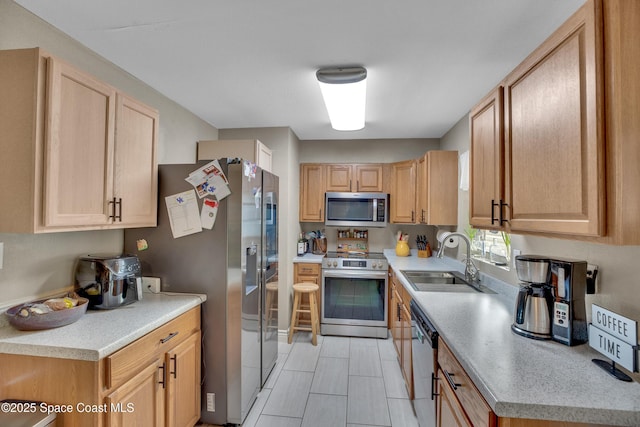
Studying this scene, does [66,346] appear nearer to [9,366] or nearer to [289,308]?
[9,366]

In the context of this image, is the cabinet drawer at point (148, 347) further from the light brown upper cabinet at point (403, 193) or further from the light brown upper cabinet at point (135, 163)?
the light brown upper cabinet at point (403, 193)

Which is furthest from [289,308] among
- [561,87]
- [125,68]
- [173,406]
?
[561,87]

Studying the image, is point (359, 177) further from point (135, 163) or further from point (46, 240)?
point (46, 240)

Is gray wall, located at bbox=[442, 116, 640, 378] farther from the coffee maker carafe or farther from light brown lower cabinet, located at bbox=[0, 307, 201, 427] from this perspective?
light brown lower cabinet, located at bbox=[0, 307, 201, 427]

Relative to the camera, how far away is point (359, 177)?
150 inches

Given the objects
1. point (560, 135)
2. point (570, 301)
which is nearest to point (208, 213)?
point (560, 135)

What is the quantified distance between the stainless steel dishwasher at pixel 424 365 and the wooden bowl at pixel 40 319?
1.79 metres

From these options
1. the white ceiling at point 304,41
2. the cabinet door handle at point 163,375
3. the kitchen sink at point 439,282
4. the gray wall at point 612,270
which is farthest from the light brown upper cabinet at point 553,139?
the cabinet door handle at point 163,375

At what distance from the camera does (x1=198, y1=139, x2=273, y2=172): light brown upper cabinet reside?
9.85 feet

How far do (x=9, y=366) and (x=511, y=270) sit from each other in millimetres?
2749

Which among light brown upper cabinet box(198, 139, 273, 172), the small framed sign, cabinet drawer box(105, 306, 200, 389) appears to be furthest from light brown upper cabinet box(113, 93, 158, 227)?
the small framed sign

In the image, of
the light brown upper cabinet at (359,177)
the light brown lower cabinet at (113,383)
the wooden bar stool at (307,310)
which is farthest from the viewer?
the light brown upper cabinet at (359,177)

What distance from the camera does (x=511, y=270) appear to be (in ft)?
6.48

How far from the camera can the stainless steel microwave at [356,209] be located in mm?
3676
